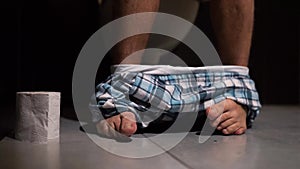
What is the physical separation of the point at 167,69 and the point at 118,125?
0.54 ft

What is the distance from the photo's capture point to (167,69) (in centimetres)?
84

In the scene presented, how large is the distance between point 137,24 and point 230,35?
223mm

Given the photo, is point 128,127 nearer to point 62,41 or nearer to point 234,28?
point 234,28

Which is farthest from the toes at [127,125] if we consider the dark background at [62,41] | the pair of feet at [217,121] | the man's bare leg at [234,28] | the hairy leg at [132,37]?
the dark background at [62,41]

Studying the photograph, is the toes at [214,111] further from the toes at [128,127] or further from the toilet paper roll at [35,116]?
the toilet paper roll at [35,116]

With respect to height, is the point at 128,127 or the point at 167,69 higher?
the point at 167,69

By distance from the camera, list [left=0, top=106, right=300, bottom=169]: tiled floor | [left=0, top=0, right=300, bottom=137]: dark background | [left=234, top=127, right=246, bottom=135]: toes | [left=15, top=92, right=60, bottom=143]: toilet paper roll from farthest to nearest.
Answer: [left=0, top=0, right=300, bottom=137]: dark background, [left=234, top=127, right=246, bottom=135]: toes, [left=15, top=92, right=60, bottom=143]: toilet paper roll, [left=0, top=106, right=300, bottom=169]: tiled floor

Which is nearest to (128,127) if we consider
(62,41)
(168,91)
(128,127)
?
(128,127)

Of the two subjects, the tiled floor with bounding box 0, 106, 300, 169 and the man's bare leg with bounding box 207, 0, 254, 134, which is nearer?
the tiled floor with bounding box 0, 106, 300, 169

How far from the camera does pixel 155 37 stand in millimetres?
1063

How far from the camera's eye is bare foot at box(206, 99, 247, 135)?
32.4 inches

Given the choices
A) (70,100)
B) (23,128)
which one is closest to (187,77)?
(23,128)

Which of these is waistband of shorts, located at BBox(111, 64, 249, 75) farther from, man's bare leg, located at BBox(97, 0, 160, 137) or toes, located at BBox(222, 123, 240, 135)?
toes, located at BBox(222, 123, 240, 135)

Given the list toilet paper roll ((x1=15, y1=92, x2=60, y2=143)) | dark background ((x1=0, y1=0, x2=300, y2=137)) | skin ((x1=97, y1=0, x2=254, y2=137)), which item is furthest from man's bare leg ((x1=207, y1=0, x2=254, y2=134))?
dark background ((x1=0, y1=0, x2=300, y2=137))
